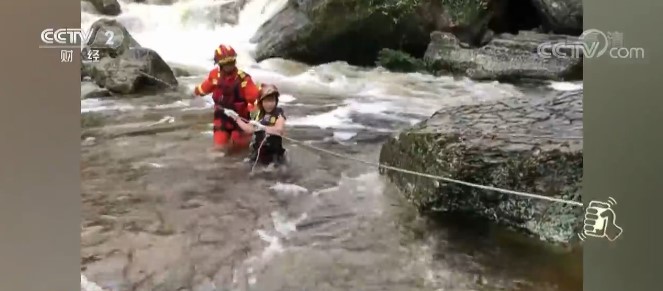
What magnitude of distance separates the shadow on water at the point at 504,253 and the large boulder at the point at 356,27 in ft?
1.11

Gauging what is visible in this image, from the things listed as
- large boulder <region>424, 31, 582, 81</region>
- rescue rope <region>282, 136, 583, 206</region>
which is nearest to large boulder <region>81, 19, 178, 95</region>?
rescue rope <region>282, 136, 583, 206</region>

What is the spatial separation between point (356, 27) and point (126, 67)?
0.46 meters

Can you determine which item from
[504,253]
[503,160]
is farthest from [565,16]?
[504,253]

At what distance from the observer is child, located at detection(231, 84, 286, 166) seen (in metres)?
1.17

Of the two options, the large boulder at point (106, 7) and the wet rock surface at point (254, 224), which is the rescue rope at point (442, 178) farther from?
the large boulder at point (106, 7)

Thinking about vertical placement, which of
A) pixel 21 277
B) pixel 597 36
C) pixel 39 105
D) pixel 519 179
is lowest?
pixel 21 277

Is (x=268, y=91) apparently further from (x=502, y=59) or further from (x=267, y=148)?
A: (x=502, y=59)

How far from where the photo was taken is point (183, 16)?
4.00 ft

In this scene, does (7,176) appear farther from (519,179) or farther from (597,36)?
(597,36)

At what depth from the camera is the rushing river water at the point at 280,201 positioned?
112 centimetres

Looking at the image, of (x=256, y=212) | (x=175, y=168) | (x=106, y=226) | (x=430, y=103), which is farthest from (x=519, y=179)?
(x=106, y=226)

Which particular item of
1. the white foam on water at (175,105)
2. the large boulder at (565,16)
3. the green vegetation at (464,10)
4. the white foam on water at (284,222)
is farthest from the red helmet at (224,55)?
the large boulder at (565,16)

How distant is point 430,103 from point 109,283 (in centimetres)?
69

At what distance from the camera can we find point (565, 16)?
1138 mm
